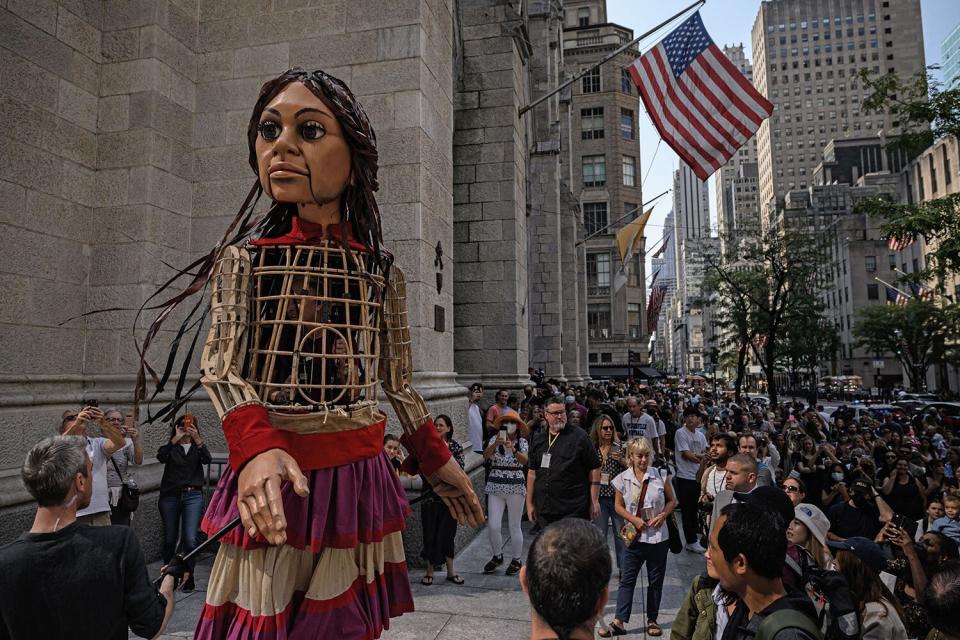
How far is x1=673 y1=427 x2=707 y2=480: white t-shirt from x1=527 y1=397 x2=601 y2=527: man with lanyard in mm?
3168

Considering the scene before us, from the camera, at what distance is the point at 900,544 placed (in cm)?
480

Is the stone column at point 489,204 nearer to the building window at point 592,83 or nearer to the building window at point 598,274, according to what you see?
the building window at point 598,274

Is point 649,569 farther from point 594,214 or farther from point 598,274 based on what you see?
point 594,214

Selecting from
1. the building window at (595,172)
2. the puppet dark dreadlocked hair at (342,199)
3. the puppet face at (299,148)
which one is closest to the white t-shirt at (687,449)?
the puppet dark dreadlocked hair at (342,199)

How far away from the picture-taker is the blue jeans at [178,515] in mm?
5961

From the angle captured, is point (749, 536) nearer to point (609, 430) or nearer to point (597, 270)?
point (609, 430)

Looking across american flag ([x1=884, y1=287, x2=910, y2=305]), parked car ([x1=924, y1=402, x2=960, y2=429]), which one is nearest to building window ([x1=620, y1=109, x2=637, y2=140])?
american flag ([x1=884, y1=287, x2=910, y2=305])

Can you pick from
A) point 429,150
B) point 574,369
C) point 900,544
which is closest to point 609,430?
point 900,544

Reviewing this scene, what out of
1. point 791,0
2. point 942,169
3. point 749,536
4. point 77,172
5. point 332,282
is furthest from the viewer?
point 791,0

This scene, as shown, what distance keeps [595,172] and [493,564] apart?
1911 inches

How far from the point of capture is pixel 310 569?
2.35m

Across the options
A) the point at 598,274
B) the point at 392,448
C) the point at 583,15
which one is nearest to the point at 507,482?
the point at 392,448

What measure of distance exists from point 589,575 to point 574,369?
76.1 feet

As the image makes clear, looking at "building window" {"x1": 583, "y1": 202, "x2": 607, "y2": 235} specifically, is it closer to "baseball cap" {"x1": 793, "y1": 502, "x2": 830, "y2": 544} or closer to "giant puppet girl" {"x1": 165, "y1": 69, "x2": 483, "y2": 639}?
"baseball cap" {"x1": 793, "y1": 502, "x2": 830, "y2": 544}
